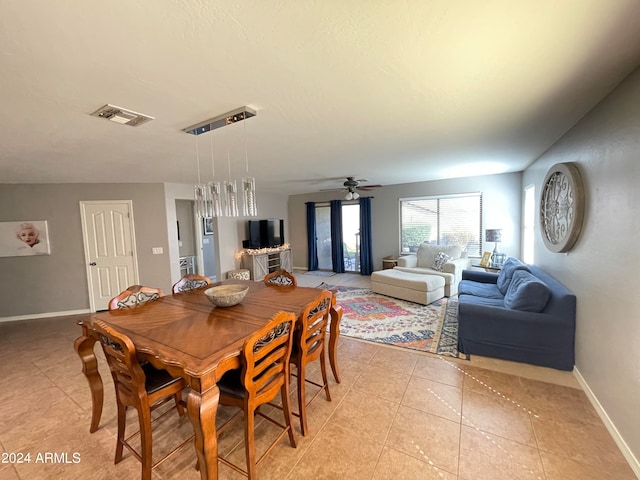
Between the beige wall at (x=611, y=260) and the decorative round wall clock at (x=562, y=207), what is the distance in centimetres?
6

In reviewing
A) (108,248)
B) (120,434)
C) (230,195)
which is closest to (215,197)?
(230,195)

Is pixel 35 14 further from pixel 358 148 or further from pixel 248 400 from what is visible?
pixel 358 148

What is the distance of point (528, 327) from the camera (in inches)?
102

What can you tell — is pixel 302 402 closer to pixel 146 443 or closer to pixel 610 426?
pixel 146 443

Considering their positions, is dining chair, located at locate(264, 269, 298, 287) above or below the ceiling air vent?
below

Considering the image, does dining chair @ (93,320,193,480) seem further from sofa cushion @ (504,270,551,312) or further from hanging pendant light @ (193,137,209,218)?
sofa cushion @ (504,270,551,312)

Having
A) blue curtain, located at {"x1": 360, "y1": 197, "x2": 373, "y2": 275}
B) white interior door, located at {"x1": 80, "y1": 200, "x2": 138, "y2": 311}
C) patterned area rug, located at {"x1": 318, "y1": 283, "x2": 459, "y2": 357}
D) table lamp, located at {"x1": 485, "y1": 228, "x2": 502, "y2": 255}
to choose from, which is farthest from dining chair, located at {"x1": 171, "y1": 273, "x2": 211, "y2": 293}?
table lamp, located at {"x1": 485, "y1": 228, "x2": 502, "y2": 255}

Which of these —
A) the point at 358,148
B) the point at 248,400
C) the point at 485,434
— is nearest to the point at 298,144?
the point at 358,148

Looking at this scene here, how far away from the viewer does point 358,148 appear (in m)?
3.19

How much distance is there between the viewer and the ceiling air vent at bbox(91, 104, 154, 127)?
188 cm

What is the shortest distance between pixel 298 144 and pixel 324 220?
495 centimetres

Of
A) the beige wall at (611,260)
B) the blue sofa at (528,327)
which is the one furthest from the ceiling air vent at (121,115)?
Answer: the blue sofa at (528,327)

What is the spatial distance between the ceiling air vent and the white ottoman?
13.9 ft

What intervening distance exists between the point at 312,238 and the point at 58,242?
213 inches
